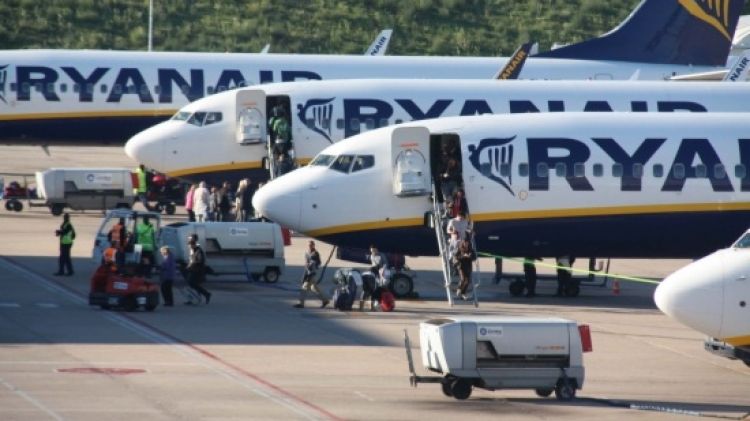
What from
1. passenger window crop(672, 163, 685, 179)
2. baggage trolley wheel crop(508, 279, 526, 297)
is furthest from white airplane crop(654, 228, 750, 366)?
baggage trolley wheel crop(508, 279, 526, 297)

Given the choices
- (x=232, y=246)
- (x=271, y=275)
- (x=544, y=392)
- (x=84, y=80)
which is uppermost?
(x=84, y=80)

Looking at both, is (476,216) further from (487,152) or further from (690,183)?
(690,183)

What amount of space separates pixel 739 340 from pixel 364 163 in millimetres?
16091

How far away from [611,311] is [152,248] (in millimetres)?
12999

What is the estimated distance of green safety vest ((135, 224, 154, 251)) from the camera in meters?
48.7

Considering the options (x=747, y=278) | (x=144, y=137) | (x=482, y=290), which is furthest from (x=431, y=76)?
(x=747, y=278)

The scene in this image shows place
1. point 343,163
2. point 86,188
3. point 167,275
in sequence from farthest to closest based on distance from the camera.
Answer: point 86,188
point 343,163
point 167,275

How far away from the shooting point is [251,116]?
57312mm

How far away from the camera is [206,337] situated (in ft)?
124

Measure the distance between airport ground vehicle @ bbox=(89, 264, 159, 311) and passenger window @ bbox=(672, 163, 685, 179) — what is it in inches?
548

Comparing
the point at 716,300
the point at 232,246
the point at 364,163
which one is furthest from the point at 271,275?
the point at 716,300

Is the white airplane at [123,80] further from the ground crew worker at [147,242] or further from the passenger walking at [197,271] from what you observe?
the passenger walking at [197,271]

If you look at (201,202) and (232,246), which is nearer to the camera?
(232,246)

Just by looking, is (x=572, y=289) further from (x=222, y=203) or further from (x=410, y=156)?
→ (x=222, y=203)
